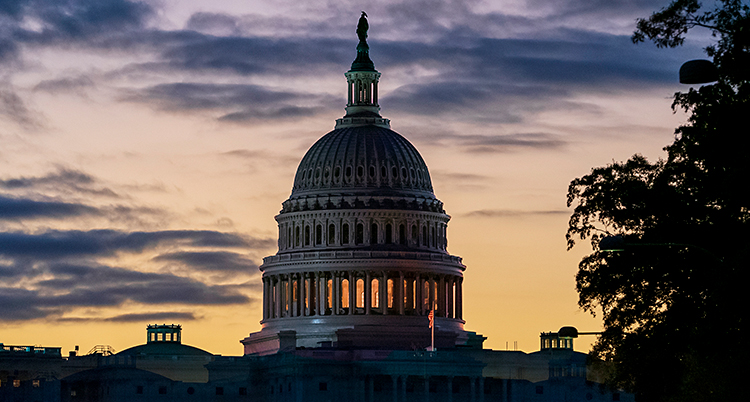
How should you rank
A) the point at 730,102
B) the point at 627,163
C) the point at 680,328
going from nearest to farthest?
1. the point at 730,102
2. the point at 680,328
3. the point at 627,163

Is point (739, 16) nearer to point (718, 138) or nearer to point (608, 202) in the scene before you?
point (718, 138)

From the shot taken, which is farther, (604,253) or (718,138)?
(604,253)

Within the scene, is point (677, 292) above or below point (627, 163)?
below

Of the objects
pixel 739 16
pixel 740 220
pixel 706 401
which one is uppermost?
pixel 739 16

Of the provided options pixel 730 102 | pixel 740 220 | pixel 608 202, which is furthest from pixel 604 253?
pixel 730 102

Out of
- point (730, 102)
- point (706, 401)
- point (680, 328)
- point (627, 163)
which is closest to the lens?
point (730, 102)

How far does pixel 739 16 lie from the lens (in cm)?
8281

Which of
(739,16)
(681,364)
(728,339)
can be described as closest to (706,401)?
(728,339)

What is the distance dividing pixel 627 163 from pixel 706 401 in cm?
1634

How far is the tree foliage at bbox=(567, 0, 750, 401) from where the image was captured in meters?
81.2

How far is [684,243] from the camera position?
89.2 meters

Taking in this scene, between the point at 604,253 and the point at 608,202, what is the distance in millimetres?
2780

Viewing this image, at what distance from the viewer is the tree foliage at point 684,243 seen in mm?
81250

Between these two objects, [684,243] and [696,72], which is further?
[684,243]
